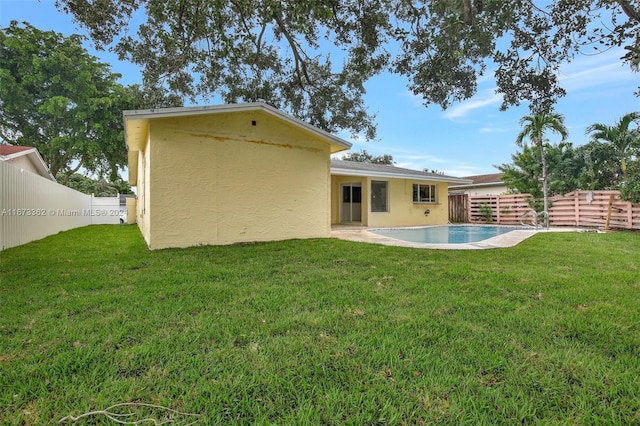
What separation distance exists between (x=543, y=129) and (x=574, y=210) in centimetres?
435

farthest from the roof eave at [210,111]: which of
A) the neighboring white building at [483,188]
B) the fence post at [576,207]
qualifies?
the neighboring white building at [483,188]

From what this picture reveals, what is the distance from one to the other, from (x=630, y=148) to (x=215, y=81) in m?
17.7

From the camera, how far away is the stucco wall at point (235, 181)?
7.91 m

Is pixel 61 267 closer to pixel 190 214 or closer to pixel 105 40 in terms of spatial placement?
pixel 190 214

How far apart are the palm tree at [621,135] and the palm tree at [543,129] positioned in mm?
1402

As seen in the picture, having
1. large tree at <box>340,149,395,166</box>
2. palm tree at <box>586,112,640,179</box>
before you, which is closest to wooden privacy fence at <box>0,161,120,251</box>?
palm tree at <box>586,112,640,179</box>

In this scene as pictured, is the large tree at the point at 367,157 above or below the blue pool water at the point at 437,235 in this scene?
above

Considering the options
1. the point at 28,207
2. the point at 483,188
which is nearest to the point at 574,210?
the point at 483,188

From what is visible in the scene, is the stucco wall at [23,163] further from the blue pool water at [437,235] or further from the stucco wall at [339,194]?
the blue pool water at [437,235]

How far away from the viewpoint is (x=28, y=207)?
8781mm

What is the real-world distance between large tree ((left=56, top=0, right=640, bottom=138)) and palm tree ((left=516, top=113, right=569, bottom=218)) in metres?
9.95

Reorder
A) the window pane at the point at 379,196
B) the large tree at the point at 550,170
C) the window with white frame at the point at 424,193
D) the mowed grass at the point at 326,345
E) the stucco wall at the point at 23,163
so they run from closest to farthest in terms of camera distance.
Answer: the mowed grass at the point at 326,345 → the stucco wall at the point at 23,163 → the window pane at the point at 379,196 → the large tree at the point at 550,170 → the window with white frame at the point at 424,193

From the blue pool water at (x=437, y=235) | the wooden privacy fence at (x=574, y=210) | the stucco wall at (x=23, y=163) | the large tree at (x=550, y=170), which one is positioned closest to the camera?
the blue pool water at (x=437, y=235)

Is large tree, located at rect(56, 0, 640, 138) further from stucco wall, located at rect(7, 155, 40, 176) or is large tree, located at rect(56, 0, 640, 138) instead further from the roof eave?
stucco wall, located at rect(7, 155, 40, 176)
